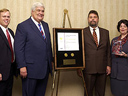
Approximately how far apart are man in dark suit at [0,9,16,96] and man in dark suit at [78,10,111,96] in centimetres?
118

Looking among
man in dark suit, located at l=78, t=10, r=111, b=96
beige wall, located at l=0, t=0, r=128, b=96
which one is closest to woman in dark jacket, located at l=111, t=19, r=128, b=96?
man in dark suit, located at l=78, t=10, r=111, b=96

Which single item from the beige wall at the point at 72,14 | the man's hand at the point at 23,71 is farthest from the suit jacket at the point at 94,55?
the man's hand at the point at 23,71

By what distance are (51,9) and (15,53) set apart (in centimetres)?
131

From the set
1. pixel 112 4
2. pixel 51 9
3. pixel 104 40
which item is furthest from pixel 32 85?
pixel 112 4

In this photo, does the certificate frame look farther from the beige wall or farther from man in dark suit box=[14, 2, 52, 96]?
the beige wall

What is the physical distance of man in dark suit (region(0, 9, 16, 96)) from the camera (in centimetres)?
180

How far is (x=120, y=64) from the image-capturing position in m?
2.33

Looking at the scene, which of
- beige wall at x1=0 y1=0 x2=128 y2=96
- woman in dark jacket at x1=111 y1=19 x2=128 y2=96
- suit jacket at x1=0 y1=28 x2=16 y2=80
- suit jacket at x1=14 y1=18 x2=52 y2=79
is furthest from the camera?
beige wall at x1=0 y1=0 x2=128 y2=96

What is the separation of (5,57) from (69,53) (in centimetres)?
92

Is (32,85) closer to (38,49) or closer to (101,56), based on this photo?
(38,49)

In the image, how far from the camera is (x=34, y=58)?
1.95m

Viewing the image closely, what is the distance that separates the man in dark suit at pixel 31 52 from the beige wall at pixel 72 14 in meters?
0.79

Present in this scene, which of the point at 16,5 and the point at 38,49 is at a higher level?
the point at 16,5

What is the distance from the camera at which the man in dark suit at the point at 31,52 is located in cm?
190
